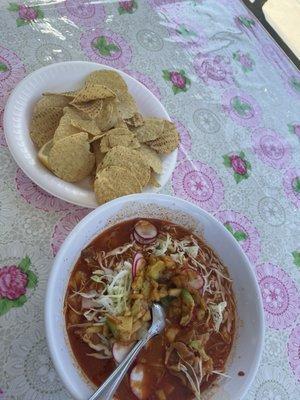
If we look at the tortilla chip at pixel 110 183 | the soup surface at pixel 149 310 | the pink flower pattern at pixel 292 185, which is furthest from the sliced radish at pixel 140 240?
the pink flower pattern at pixel 292 185

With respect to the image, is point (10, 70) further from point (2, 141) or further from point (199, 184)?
point (199, 184)

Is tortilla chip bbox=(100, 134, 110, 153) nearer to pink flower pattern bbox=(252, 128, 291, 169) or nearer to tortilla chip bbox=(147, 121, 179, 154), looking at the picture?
tortilla chip bbox=(147, 121, 179, 154)

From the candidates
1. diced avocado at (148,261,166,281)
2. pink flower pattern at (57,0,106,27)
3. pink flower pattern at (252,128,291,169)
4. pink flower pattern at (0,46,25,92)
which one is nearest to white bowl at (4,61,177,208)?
pink flower pattern at (0,46,25,92)

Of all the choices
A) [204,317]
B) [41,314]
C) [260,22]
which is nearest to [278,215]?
[204,317]

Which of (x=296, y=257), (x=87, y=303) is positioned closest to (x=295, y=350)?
(x=296, y=257)

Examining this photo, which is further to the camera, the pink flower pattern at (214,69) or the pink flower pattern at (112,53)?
the pink flower pattern at (214,69)

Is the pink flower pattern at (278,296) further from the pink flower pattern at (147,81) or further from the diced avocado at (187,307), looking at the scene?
the pink flower pattern at (147,81)
